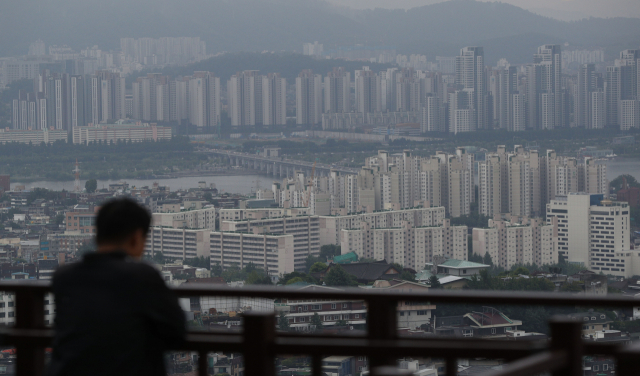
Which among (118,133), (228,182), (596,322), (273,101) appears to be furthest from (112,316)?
(273,101)

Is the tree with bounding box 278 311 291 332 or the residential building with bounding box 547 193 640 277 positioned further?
the residential building with bounding box 547 193 640 277

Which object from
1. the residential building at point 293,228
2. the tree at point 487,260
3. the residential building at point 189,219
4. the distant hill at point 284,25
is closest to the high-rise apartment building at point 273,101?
the distant hill at point 284,25

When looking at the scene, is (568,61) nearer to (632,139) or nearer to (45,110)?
(632,139)

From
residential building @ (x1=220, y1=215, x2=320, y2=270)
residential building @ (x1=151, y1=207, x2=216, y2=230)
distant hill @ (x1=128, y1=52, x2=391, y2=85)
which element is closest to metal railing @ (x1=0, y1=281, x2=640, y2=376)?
residential building @ (x1=220, y1=215, x2=320, y2=270)

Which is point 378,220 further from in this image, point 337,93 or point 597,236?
point 337,93

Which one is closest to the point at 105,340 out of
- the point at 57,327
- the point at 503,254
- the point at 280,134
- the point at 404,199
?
the point at 57,327

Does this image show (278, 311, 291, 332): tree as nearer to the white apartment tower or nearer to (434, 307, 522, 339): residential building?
(434, 307, 522, 339): residential building
